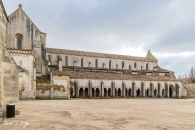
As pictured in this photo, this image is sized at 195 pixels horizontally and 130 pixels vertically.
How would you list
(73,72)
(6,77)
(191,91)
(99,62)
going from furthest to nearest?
(99,62)
(191,91)
(73,72)
(6,77)

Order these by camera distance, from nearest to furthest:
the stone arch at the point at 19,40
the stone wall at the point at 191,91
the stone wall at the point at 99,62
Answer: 1. the stone arch at the point at 19,40
2. the stone wall at the point at 99,62
3. the stone wall at the point at 191,91

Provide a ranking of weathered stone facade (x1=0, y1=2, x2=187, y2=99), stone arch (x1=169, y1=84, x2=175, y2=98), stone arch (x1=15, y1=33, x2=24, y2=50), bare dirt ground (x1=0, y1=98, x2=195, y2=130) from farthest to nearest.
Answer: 1. stone arch (x1=169, y1=84, x2=175, y2=98)
2. stone arch (x1=15, y1=33, x2=24, y2=50)
3. weathered stone facade (x1=0, y1=2, x2=187, y2=99)
4. bare dirt ground (x1=0, y1=98, x2=195, y2=130)

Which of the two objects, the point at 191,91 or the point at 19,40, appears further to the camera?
the point at 191,91

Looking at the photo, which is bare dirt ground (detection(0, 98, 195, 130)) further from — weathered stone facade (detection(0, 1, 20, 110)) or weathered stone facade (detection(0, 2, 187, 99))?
weathered stone facade (detection(0, 2, 187, 99))

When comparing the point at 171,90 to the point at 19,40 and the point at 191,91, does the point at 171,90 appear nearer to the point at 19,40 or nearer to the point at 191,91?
the point at 191,91

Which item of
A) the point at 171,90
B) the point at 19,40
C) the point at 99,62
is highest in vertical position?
the point at 19,40

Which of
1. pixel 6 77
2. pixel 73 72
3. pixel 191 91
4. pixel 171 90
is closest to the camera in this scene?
pixel 6 77

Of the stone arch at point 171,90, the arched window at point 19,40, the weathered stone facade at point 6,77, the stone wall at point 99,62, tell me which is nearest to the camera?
the weathered stone facade at point 6,77

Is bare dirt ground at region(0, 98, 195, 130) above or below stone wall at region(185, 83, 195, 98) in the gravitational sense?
above

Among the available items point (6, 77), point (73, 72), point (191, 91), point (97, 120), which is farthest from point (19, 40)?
point (191, 91)

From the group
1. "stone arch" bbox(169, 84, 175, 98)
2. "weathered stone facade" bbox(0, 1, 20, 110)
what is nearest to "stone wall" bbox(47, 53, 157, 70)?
"stone arch" bbox(169, 84, 175, 98)

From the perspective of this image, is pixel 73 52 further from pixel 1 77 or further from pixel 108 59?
pixel 1 77

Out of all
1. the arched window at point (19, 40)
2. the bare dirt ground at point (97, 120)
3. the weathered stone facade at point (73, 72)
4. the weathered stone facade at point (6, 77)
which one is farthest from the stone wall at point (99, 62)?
the weathered stone facade at point (6, 77)

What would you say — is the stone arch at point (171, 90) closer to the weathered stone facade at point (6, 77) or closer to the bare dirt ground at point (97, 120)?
the bare dirt ground at point (97, 120)
